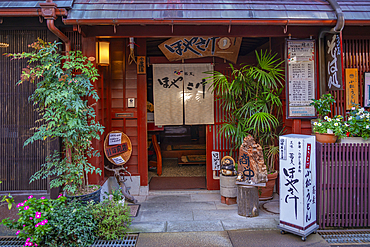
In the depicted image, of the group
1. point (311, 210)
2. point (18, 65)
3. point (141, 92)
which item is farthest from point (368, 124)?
point (18, 65)

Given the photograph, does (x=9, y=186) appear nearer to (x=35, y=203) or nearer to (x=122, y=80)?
(x=35, y=203)

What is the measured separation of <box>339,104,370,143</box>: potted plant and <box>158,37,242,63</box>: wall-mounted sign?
125 inches

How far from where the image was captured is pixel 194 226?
5.05 meters

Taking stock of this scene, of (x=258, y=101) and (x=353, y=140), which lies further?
(x=258, y=101)

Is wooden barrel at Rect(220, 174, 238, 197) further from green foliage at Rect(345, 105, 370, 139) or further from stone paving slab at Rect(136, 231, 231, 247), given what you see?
green foliage at Rect(345, 105, 370, 139)

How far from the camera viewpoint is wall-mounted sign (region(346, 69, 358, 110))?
6012 millimetres

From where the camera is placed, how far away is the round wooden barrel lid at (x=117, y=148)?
21.4ft

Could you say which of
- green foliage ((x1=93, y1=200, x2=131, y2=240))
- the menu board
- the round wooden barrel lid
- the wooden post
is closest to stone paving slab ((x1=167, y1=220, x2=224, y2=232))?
the wooden post

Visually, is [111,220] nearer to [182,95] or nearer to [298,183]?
[298,183]

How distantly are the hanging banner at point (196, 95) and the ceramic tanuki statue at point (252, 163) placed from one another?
1.82 metres

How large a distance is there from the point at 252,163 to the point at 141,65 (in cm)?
371

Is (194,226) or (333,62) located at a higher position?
(333,62)

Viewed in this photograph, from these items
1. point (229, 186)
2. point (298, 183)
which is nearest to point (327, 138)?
point (298, 183)

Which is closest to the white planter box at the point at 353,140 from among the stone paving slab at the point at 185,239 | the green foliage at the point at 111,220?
the stone paving slab at the point at 185,239
